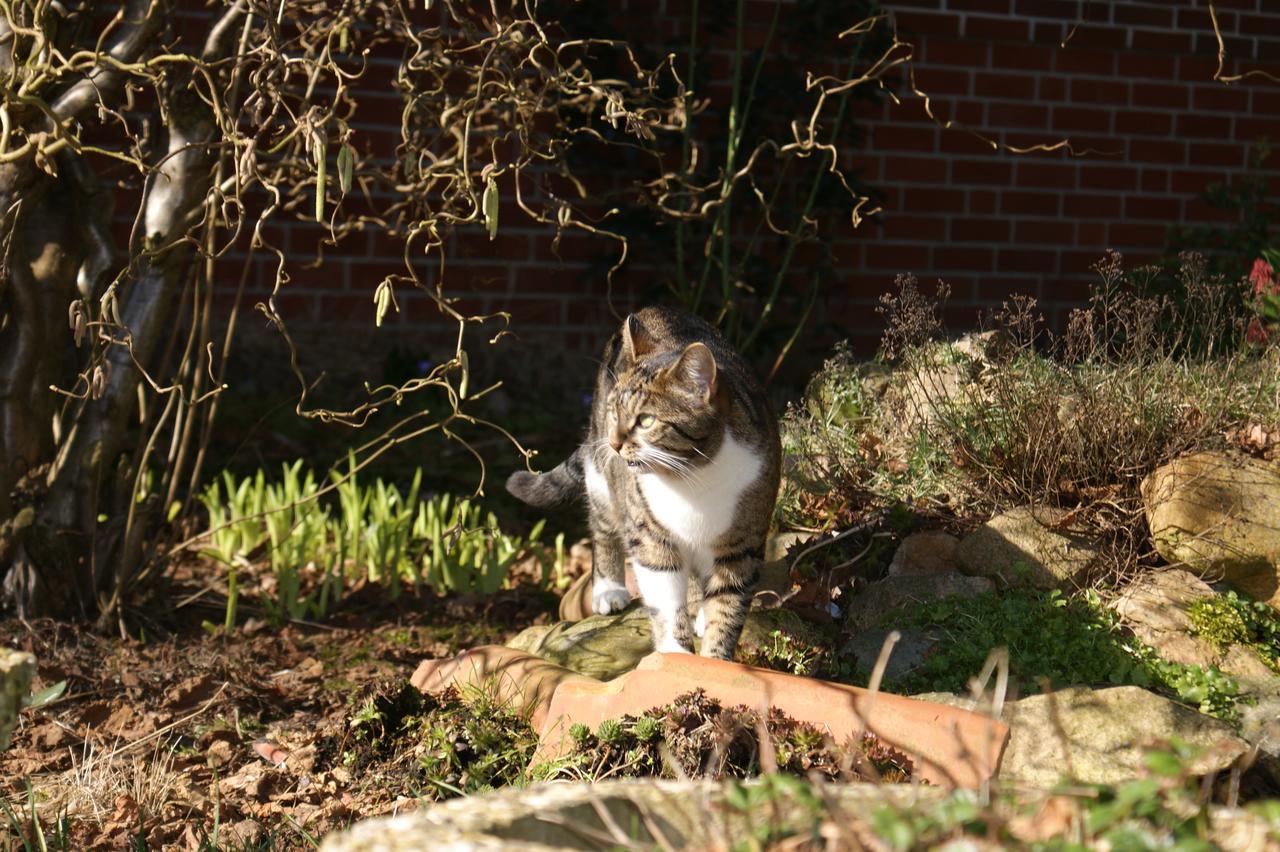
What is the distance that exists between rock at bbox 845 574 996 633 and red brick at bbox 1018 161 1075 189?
4322 millimetres

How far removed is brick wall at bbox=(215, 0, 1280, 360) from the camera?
7227 millimetres

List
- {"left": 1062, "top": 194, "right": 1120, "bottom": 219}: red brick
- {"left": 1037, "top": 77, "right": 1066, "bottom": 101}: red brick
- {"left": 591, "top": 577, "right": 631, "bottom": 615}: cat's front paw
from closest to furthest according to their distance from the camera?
{"left": 591, "top": 577, "right": 631, "bottom": 615}: cat's front paw
{"left": 1037, "top": 77, "right": 1066, "bottom": 101}: red brick
{"left": 1062, "top": 194, "right": 1120, "bottom": 219}: red brick

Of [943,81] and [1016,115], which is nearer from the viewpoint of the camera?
[943,81]

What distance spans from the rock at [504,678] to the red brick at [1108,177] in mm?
5417

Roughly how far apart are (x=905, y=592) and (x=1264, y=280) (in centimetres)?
224

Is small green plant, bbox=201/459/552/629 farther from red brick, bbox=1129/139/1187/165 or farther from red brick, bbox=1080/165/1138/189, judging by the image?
red brick, bbox=1129/139/1187/165

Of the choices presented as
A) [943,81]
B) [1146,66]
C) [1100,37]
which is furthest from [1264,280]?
[1146,66]

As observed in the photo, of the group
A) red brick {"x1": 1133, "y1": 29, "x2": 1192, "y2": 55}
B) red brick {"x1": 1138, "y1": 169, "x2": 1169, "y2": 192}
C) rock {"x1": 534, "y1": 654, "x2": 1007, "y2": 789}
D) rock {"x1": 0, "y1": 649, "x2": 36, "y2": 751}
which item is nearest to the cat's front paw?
rock {"x1": 534, "y1": 654, "x2": 1007, "y2": 789}

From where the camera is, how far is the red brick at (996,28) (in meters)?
7.48

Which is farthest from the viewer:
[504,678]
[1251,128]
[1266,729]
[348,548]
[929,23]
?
[1251,128]

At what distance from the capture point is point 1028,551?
13.2 ft

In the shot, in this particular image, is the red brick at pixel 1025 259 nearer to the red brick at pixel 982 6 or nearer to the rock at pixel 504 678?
the red brick at pixel 982 6

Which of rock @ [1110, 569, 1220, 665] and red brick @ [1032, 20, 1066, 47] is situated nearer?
rock @ [1110, 569, 1220, 665]

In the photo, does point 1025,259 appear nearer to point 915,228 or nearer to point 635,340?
point 915,228
